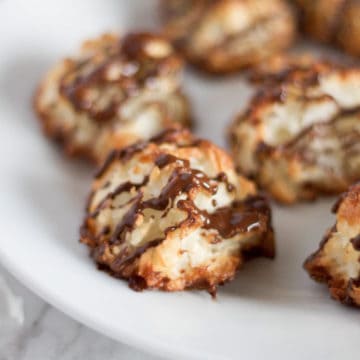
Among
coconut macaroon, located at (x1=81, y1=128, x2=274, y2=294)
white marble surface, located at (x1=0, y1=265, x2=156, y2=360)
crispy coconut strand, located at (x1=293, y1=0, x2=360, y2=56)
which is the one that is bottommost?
white marble surface, located at (x1=0, y1=265, x2=156, y2=360)

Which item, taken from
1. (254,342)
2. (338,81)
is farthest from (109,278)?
(338,81)

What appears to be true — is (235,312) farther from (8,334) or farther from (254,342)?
(8,334)

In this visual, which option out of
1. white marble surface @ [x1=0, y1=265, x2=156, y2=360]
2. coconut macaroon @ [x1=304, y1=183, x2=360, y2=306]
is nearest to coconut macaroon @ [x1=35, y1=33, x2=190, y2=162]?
white marble surface @ [x1=0, y1=265, x2=156, y2=360]

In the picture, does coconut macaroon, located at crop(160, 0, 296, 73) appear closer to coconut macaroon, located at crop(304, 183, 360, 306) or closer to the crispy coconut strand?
the crispy coconut strand

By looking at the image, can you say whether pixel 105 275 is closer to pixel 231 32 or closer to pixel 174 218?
pixel 174 218

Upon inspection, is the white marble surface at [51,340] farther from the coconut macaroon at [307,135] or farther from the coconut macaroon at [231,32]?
the coconut macaroon at [231,32]

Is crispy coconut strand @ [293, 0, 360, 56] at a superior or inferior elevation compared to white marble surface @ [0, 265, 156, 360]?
superior

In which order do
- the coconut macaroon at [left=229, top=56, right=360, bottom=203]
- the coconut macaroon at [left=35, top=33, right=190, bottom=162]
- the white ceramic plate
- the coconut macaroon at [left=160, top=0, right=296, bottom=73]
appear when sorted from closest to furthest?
1. the white ceramic plate
2. the coconut macaroon at [left=229, top=56, right=360, bottom=203]
3. the coconut macaroon at [left=35, top=33, right=190, bottom=162]
4. the coconut macaroon at [left=160, top=0, right=296, bottom=73]
